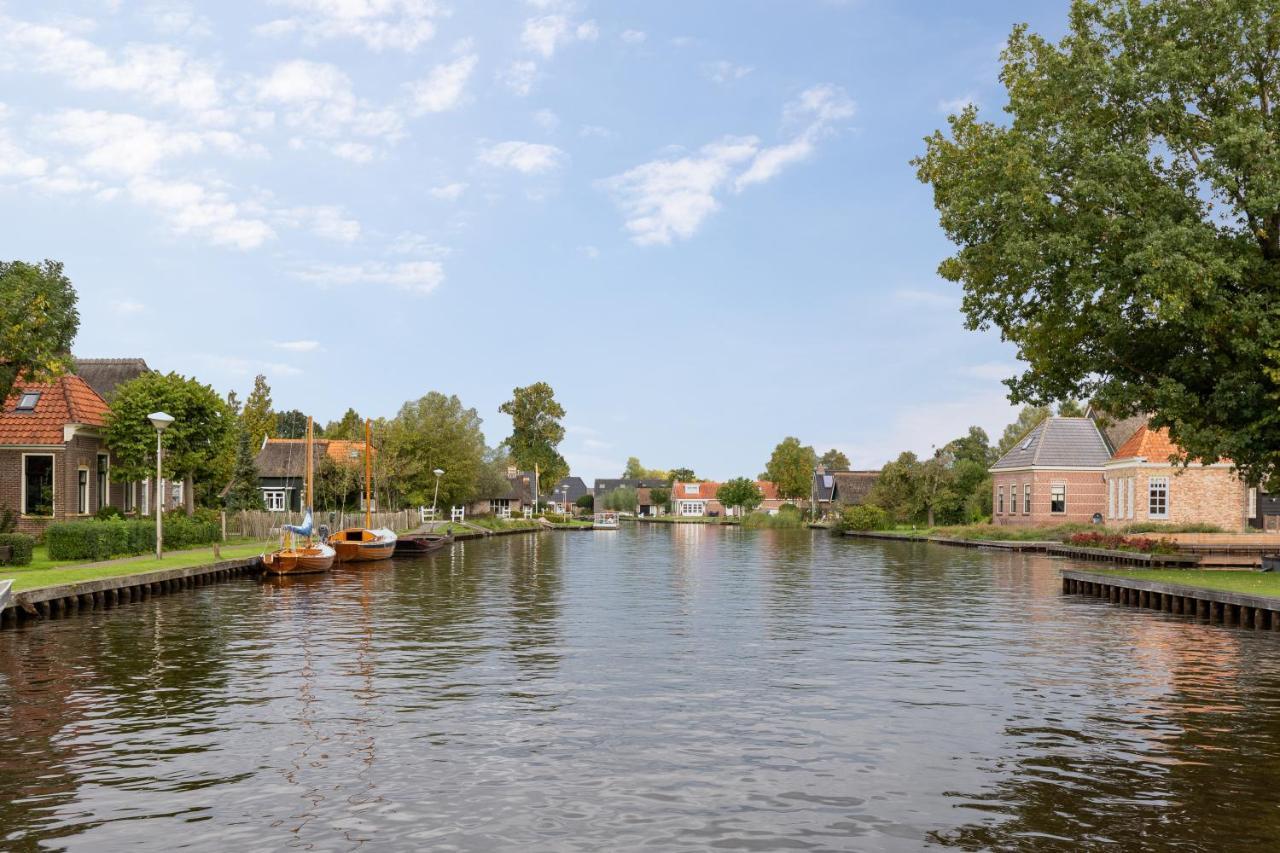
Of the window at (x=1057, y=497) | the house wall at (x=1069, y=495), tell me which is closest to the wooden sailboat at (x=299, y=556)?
the house wall at (x=1069, y=495)

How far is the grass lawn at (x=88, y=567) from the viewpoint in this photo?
31.2 metres

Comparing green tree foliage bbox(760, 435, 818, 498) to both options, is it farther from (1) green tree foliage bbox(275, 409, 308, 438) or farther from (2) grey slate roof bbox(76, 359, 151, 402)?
(2) grey slate roof bbox(76, 359, 151, 402)

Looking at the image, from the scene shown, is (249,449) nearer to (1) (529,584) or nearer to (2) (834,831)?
(1) (529,584)

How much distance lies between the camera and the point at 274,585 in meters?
41.9

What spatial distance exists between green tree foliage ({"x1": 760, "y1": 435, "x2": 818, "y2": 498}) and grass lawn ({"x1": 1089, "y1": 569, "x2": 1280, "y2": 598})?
120 m

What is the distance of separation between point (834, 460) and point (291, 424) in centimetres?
9990

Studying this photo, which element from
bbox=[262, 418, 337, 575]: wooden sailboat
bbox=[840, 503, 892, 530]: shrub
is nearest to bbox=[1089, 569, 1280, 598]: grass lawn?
bbox=[262, 418, 337, 575]: wooden sailboat

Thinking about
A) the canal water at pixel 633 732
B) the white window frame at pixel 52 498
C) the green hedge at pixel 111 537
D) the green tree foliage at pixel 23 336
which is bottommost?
the canal water at pixel 633 732

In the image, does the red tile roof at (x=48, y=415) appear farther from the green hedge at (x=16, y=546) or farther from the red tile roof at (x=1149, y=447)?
→ the red tile roof at (x=1149, y=447)

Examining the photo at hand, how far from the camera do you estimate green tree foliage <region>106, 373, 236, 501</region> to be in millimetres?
49062

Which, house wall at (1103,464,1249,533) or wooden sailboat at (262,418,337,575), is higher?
house wall at (1103,464,1249,533)

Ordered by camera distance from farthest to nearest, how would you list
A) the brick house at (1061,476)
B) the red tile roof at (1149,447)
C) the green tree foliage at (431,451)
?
the green tree foliage at (431,451)
the brick house at (1061,476)
the red tile roof at (1149,447)

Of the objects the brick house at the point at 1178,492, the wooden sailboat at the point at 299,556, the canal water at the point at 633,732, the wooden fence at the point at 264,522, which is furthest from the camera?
the brick house at the point at 1178,492

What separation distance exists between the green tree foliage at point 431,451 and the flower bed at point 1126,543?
54.0 m
